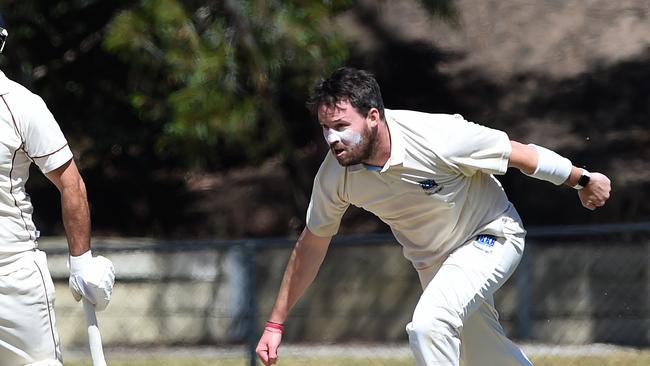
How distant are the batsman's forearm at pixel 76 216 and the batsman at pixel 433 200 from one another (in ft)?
3.31

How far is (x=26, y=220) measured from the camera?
4805mm

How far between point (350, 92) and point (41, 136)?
127cm

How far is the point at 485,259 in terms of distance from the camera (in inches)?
207

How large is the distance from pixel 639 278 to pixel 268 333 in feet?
14.0

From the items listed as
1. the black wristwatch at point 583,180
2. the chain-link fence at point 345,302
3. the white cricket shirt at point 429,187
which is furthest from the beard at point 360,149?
the chain-link fence at point 345,302

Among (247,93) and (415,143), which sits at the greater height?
(415,143)

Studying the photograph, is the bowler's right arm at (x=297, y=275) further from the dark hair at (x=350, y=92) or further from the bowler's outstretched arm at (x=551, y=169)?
the bowler's outstretched arm at (x=551, y=169)

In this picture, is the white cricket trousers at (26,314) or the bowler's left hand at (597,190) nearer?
the white cricket trousers at (26,314)

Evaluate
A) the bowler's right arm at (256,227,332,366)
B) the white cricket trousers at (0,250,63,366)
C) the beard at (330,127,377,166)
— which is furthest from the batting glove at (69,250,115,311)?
the beard at (330,127,377,166)

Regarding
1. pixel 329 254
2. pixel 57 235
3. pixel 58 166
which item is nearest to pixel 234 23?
pixel 329 254

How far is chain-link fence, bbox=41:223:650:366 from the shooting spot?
28.9 feet

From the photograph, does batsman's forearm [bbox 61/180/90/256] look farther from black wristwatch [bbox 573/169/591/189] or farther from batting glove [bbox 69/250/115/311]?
black wristwatch [bbox 573/169/591/189]

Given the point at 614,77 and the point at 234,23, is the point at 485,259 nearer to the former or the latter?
the point at 234,23

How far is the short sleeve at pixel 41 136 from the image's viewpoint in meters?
4.70
